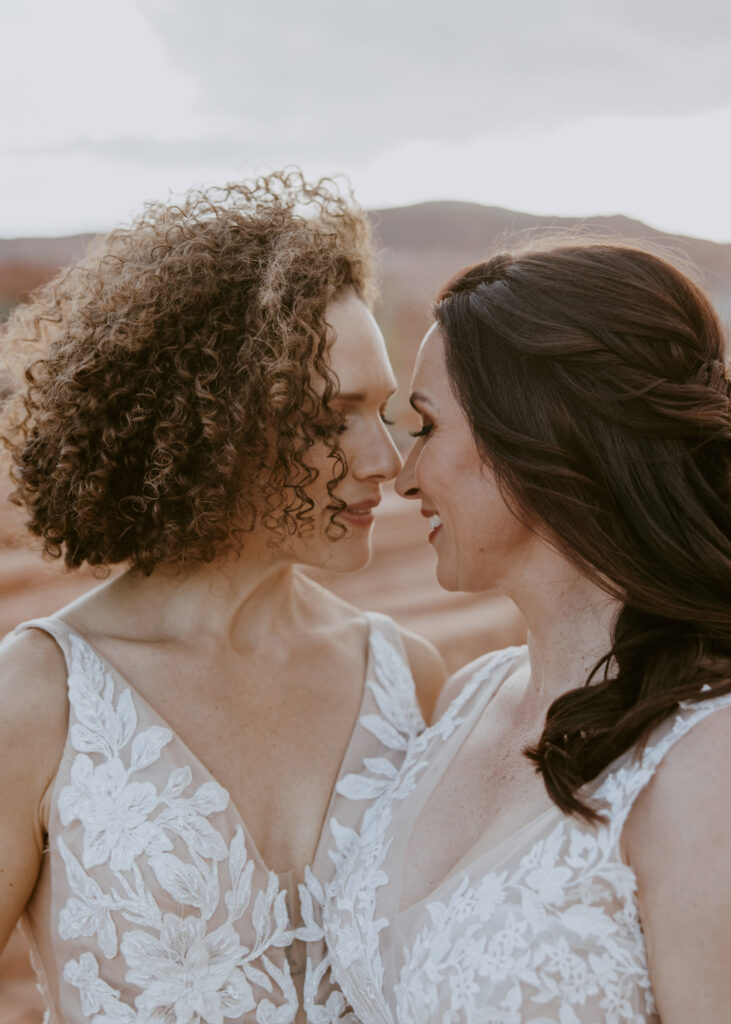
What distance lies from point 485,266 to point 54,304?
115 cm

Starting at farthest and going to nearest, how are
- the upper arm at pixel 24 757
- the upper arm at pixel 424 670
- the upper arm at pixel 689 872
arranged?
the upper arm at pixel 424 670
the upper arm at pixel 24 757
the upper arm at pixel 689 872

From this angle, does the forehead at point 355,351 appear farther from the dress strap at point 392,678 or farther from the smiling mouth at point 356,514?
the dress strap at point 392,678

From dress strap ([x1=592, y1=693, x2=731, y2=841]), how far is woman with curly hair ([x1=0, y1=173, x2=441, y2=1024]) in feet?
2.70

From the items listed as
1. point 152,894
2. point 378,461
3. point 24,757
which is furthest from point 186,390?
→ point 152,894

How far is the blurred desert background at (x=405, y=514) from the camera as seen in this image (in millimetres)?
2664

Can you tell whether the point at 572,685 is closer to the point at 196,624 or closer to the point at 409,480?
the point at 409,480

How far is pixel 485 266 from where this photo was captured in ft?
7.42

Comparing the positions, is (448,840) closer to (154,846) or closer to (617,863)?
(617,863)

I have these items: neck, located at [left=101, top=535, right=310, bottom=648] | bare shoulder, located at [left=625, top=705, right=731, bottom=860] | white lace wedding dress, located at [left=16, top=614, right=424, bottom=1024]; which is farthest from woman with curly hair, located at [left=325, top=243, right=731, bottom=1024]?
neck, located at [left=101, top=535, right=310, bottom=648]

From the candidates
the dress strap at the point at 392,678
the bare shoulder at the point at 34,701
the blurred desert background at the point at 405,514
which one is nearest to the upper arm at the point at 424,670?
the dress strap at the point at 392,678

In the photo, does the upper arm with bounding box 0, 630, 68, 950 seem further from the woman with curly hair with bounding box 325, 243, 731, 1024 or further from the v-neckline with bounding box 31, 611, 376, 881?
the woman with curly hair with bounding box 325, 243, 731, 1024

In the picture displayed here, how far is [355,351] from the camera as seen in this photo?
245 cm

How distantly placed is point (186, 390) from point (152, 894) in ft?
3.63

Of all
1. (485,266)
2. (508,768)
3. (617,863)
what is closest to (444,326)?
(485,266)
